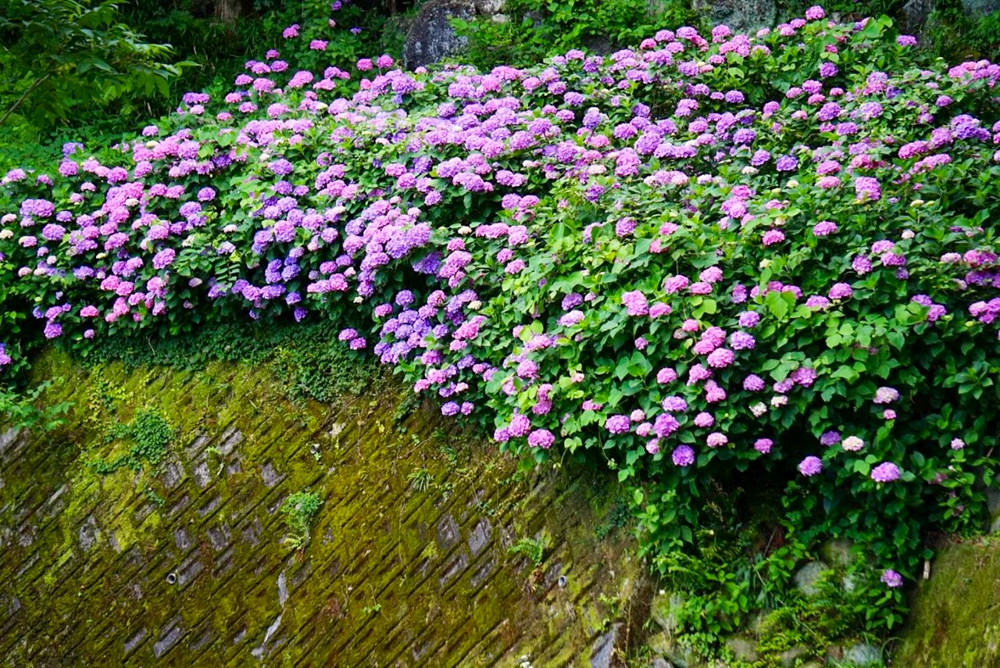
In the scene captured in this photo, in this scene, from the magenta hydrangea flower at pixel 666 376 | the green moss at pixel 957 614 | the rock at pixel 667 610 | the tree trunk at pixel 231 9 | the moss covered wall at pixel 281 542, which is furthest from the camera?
the tree trunk at pixel 231 9

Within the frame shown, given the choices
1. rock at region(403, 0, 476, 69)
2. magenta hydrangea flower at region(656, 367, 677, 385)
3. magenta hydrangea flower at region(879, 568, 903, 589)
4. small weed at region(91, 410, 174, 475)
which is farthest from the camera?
rock at region(403, 0, 476, 69)

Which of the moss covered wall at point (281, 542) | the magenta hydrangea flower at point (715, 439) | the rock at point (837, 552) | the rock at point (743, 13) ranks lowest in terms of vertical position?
the moss covered wall at point (281, 542)

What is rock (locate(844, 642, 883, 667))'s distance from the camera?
12.7 feet

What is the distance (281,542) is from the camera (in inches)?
208

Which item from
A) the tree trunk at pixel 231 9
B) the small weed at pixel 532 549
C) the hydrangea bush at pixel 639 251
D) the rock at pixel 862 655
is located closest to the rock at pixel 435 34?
the hydrangea bush at pixel 639 251

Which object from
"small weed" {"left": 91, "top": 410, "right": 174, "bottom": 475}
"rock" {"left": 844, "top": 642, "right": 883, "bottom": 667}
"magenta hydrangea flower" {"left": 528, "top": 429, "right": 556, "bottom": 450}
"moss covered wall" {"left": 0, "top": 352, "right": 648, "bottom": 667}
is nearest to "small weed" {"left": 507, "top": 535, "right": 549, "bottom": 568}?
"moss covered wall" {"left": 0, "top": 352, "right": 648, "bottom": 667}

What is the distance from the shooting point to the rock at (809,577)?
13.5 feet

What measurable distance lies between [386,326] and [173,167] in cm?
207

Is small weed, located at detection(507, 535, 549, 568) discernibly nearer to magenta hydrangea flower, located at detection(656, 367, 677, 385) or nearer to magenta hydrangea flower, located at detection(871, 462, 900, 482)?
magenta hydrangea flower, located at detection(656, 367, 677, 385)

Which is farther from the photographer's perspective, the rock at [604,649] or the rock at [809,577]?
the rock at [604,649]

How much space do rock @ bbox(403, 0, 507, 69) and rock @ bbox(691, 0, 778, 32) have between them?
1.68 metres

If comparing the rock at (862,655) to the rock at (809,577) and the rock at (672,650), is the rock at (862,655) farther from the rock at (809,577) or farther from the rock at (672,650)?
the rock at (672,650)

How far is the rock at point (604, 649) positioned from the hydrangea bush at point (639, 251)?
402 mm

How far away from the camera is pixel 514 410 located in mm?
4641
